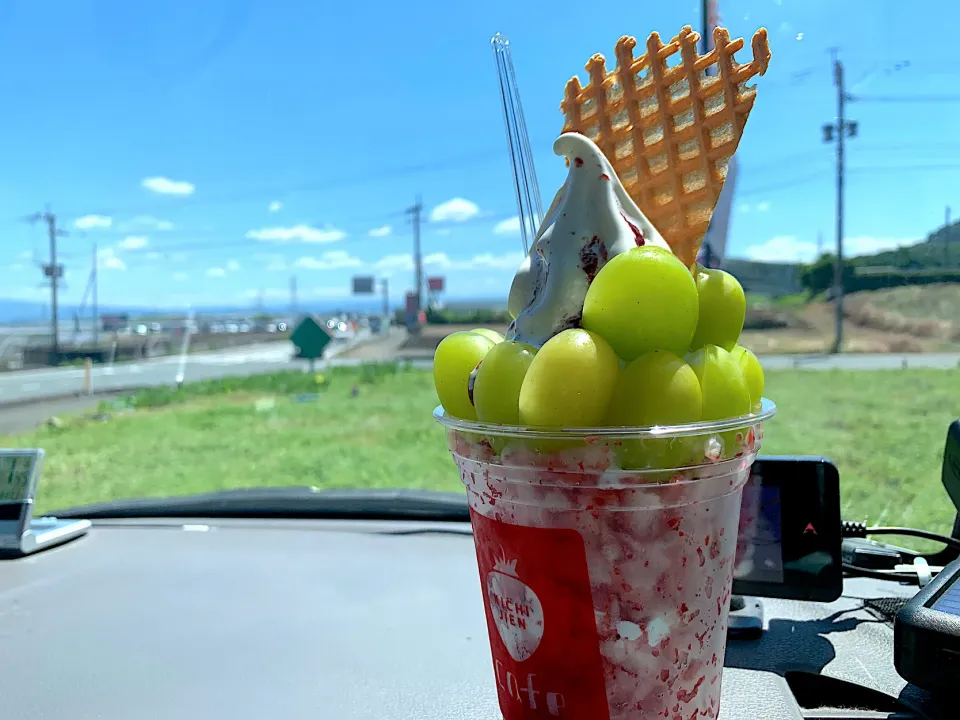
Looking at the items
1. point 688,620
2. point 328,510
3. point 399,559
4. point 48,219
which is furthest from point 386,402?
point 48,219

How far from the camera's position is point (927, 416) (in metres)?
2.78

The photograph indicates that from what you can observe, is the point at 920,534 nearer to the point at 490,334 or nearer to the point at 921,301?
the point at 490,334

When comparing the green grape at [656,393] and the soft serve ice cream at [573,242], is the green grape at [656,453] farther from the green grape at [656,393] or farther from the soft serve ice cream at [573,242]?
the soft serve ice cream at [573,242]

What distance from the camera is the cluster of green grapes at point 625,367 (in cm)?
70

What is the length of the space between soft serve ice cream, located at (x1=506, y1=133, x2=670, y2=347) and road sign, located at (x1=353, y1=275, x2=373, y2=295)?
3326 cm

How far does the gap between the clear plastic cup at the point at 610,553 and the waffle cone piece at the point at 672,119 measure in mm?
360

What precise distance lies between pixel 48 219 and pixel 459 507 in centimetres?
3141

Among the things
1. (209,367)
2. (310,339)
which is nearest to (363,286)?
(209,367)

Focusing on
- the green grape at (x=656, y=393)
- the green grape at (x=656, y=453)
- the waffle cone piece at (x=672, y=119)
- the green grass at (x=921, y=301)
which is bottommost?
the green grape at (x=656, y=453)

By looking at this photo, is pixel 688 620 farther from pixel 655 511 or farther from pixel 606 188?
pixel 606 188

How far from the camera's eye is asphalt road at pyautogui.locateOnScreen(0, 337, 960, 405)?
3965 millimetres

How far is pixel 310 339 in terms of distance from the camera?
5297 millimetres

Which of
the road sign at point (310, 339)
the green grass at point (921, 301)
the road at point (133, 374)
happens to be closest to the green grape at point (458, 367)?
the green grass at point (921, 301)

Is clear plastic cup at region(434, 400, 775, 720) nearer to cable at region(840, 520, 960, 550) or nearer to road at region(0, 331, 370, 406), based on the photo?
cable at region(840, 520, 960, 550)
